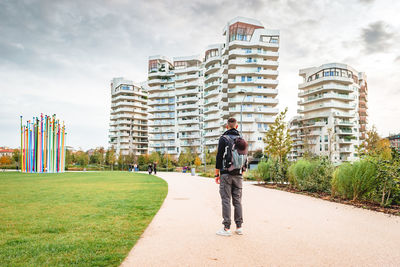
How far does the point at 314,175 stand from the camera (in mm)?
12750

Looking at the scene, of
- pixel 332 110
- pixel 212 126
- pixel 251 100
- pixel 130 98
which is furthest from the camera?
pixel 130 98

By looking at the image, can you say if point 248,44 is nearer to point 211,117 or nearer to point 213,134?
point 211,117

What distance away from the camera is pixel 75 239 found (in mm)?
4656

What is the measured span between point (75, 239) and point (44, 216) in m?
2.76

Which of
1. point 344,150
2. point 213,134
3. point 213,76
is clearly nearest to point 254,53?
point 213,76

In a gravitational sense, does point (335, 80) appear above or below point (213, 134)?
above

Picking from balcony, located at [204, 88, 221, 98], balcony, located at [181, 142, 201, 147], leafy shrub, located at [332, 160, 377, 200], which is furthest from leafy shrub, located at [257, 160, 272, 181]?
balcony, located at [181, 142, 201, 147]

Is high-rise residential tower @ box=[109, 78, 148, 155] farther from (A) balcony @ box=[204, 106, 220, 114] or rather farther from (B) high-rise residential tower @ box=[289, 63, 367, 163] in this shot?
(B) high-rise residential tower @ box=[289, 63, 367, 163]

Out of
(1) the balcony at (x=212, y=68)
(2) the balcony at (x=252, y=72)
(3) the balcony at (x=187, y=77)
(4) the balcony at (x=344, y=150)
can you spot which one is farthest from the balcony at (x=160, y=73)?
(4) the balcony at (x=344, y=150)

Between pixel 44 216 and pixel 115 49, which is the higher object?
pixel 115 49

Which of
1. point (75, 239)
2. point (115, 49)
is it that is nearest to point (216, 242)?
point (75, 239)

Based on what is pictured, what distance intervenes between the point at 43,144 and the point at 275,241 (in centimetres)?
4344

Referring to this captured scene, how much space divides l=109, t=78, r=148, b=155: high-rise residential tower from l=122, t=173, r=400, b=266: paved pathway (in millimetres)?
96015

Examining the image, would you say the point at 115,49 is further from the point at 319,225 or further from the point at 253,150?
the point at 253,150
